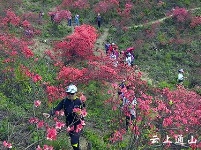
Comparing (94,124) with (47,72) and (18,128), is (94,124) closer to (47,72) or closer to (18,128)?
(18,128)

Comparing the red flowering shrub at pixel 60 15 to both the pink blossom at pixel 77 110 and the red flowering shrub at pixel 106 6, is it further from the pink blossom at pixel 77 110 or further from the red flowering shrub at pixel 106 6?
the pink blossom at pixel 77 110

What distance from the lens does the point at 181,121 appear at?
36.1ft

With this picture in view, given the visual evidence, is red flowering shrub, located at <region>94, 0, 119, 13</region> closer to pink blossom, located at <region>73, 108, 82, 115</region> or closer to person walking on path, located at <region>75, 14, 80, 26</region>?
person walking on path, located at <region>75, 14, 80, 26</region>

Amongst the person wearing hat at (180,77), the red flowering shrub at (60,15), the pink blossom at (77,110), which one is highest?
the pink blossom at (77,110)

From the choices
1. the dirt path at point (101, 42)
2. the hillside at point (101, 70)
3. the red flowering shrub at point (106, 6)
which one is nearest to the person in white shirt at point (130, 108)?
the hillside at point (101, 70)

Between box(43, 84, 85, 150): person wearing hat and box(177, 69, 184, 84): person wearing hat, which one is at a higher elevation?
box(43, 84, 85, 150): person wearing hat

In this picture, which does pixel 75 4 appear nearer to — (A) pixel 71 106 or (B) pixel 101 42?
(B) pixel 101 42

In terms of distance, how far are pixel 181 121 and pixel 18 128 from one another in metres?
5.05

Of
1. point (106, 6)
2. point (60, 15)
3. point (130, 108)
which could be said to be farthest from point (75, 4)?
point (130, 108)

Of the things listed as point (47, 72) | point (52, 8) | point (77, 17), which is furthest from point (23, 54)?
point (52, 8)

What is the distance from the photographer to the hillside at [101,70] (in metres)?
10.9

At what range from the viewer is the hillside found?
35.7 ft

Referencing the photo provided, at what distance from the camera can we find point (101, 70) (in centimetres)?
1723

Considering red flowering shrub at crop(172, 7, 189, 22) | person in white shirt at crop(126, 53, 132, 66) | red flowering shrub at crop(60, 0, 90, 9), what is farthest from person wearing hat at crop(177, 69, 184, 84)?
red flowering shrub at crop(60, 0, 90, 9)
